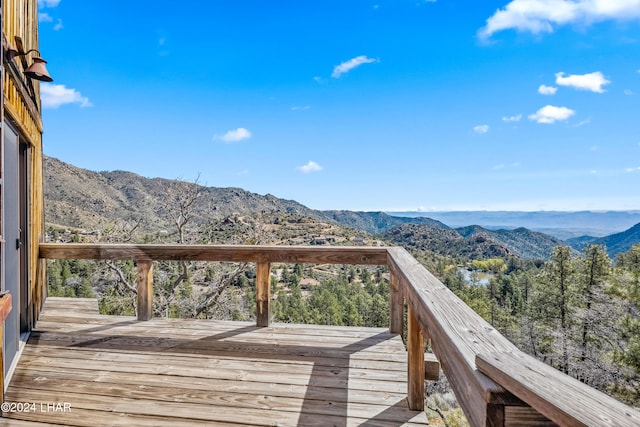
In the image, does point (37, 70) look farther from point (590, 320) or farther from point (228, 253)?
point (590, 320)

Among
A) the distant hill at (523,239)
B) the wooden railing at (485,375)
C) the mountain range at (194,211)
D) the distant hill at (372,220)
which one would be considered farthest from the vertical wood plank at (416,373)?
the distant hill at (372,220)

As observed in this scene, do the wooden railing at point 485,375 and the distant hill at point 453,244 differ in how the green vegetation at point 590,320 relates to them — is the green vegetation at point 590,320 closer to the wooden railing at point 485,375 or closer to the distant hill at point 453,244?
the wooden railing at point 485,375

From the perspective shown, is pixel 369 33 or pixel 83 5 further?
pixel 369 33

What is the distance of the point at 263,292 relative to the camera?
3.60m

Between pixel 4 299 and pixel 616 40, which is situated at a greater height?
pixel 616 40

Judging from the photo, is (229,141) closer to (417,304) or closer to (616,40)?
(616,40)

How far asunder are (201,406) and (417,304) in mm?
1547

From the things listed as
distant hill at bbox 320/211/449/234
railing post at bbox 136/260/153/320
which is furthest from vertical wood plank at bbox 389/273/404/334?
distant hill at bbox 320/211/449/234

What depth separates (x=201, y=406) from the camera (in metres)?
2.20

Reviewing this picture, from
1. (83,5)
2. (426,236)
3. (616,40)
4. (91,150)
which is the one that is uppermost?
(616,40)

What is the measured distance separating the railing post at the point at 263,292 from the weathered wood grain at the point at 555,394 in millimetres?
2895

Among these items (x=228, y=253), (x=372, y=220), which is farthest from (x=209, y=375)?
(x=372, y=220)

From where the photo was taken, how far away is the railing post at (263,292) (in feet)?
11.8

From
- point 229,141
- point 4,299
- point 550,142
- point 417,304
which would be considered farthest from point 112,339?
point 550,142
